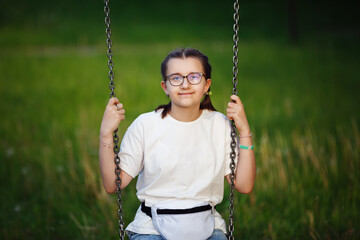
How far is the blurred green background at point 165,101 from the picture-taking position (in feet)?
12.1

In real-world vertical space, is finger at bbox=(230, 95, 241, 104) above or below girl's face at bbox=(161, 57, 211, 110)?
below

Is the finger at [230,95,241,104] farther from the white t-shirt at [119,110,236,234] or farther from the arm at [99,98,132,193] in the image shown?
the arm at [99,98,132,193]

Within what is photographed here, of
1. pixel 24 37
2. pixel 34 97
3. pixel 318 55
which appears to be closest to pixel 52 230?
pixel 34 97

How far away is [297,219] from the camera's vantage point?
3590mm

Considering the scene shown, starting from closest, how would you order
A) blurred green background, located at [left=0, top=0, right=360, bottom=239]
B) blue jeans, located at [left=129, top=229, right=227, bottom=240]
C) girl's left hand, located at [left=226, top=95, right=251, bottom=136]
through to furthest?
blue jeans, located at [left=129, top=229, right=227, bottom=240] < girl's left hand, located at [left=226, top=95, right=251, bottom=136] < blurred green background, located at [left=0, top=0, right=360, bottom=239]

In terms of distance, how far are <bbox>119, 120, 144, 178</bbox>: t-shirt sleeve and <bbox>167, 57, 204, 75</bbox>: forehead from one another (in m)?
0.35

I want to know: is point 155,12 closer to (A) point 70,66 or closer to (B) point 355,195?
(A) point 70,66

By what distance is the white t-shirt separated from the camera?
2256 millimetres

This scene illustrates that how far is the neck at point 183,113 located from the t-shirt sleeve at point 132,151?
198mm

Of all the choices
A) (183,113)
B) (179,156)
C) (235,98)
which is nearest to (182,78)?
(183,113)

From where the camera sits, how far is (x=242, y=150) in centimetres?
233

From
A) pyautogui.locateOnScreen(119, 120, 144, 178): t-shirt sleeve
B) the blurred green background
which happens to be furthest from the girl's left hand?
the blurred green background

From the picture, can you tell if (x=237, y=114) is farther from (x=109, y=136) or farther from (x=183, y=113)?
(x=109, y=136)

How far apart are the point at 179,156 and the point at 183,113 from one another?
24 cm
